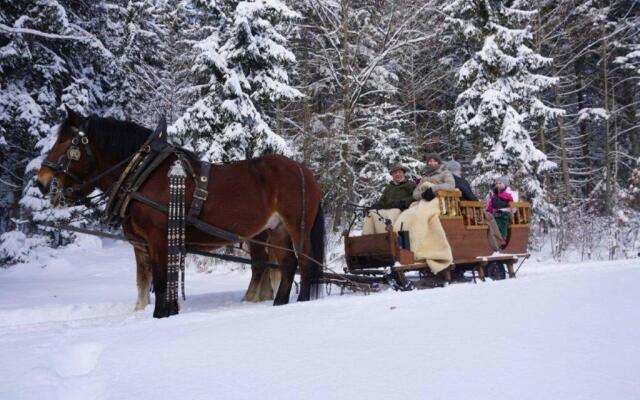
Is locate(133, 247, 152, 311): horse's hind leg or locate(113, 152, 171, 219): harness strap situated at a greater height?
locate(113, 152, 171, 219): harness strap

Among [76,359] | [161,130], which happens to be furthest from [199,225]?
[76,359]

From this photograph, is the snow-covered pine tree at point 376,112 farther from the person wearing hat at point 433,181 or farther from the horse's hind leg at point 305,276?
the horse's hind leg at point 305,276

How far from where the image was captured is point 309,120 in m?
15.5

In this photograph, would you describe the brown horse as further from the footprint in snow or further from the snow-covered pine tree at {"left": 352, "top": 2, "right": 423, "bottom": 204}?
the snow-covered pine tree at {"left": 352, "top": 2, "right": 423, "bottom": 204}

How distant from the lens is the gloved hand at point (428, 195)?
603 centimetres

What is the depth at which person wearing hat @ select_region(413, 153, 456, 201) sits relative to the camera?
605cm

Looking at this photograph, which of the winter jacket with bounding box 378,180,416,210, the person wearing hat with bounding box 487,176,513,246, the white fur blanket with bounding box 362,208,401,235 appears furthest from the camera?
the person wearing hat with bounding box 487,176,513,246

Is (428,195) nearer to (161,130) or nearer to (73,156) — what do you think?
(161,130)

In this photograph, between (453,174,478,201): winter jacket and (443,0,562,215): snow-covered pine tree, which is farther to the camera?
(443,0,562,215): snow-covered pine tree

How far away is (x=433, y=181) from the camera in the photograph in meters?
6.35

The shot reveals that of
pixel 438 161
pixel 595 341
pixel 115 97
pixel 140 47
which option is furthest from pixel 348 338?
pixel 140 47

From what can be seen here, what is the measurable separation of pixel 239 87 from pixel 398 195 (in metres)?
6.10

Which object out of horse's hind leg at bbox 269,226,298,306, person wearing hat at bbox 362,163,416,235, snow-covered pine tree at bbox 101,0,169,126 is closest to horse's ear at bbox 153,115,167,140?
horse's hind leg at bbox 269,226,298,306

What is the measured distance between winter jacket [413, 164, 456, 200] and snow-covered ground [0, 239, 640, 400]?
6.95 ft
